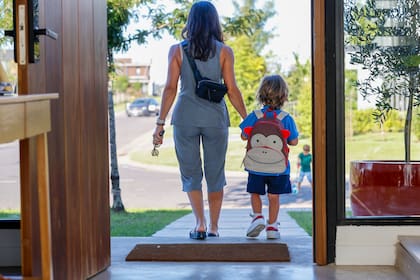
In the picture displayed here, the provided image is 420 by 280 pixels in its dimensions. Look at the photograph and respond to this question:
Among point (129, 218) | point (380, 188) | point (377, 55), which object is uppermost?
point (377, 55)

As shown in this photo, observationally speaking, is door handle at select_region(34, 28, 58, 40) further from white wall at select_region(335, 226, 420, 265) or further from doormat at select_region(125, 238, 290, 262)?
white wall at select_region(335, 226, 420, 265)

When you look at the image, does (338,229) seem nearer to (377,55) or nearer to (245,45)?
(377,55)

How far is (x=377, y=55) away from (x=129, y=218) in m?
3.80

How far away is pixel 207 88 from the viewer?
4.44 metres

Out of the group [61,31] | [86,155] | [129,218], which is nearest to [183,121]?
[86,155]

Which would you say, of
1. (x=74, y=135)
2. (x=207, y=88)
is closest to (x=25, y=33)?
(x=74, y=135)

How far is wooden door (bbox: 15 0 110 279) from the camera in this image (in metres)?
2.93

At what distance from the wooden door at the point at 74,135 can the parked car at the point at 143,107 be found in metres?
10.6

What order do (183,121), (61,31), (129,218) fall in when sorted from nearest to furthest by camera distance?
(61,31)
(183,121)
(129,218)

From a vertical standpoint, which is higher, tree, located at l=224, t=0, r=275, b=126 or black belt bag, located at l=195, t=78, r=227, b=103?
tree, located at l=224, t=0, r=275, b=126

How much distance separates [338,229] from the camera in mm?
3930

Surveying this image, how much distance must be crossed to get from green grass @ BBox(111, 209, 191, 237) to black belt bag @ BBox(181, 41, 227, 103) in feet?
4.95

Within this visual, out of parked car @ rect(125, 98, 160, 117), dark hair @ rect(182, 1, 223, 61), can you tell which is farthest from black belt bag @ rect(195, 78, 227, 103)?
parked car @ rect(125, 98, 160, 117)

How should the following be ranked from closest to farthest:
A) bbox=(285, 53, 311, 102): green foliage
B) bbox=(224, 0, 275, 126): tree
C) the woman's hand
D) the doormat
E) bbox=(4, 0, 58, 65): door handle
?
bbox=(4, 0, 58, 65): door handle, the doormat, the woman's hand, bbox=(285, 53, 311, 102): green foliage, bbox=(224, 0, 275, 126): tree
